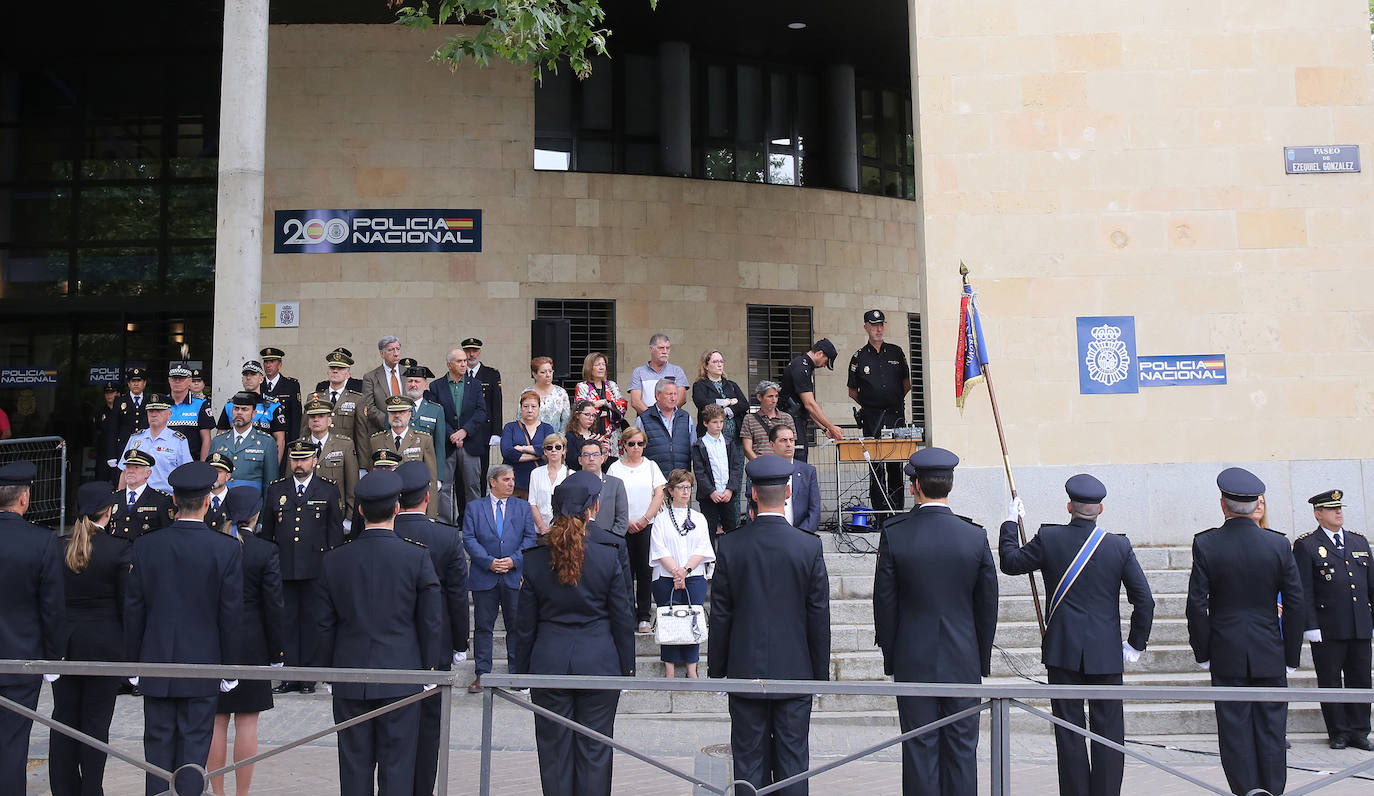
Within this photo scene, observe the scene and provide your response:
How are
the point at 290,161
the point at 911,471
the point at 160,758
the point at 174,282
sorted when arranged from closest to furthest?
the point at 160,758
the point at 911,471
the point at 290,161
the point at 174,282

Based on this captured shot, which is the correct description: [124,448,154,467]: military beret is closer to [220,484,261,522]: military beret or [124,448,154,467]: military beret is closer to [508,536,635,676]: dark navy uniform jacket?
[220,484,261,522]: military beret

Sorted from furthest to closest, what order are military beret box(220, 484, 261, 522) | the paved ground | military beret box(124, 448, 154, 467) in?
military beret box(124, 448, 154, 467), military beret box(220, 484, 261, 522), the paved ground

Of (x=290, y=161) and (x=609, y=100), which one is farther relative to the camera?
(x=609, y=100)

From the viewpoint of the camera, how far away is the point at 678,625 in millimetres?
8172

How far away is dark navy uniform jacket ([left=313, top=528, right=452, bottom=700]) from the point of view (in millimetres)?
5293

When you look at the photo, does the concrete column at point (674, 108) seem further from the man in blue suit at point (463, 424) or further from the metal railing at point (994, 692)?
the metal railing at point (994, 692)

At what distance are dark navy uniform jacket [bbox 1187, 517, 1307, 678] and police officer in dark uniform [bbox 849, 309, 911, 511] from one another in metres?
5.21

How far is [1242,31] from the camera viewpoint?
10.7 metres

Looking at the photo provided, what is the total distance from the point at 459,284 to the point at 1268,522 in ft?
36.1

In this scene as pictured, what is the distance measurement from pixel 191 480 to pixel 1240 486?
6.07 m

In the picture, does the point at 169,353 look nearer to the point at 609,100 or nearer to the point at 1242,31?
the point at 609,100

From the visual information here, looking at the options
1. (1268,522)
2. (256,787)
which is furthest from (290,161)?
(1268,522)

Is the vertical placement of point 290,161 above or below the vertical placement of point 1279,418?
above

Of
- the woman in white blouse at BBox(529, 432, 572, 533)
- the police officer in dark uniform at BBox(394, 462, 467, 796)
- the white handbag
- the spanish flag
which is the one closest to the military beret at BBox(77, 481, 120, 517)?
the police officer in dark uniform at BBox(394, 462, 467, 796)
